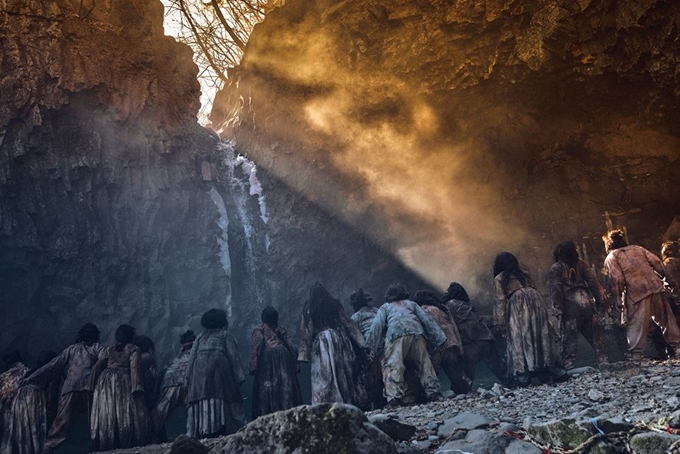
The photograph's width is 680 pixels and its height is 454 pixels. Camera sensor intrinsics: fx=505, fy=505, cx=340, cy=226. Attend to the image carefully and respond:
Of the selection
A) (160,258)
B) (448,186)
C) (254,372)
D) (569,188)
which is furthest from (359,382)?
(569,188)

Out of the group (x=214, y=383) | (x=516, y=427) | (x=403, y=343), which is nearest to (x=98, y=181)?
(x=214, y=383)

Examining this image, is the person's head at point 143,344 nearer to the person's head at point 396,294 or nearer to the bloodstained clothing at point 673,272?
the person's head at point 396,294

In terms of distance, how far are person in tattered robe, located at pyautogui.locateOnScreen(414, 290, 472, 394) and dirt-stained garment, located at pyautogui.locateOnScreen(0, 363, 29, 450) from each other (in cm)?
618

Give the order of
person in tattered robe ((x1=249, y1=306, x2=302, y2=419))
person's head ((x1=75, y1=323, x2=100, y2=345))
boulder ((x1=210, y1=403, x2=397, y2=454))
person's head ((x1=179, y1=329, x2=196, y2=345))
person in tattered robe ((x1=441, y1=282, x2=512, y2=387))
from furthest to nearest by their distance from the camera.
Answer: person's head ((x1=179, y1=329, x2=196, y2=345)) < person in tattered robe ((x1=441, y1=282, x2=512, y2=387)) < person's head ((x1=75, y1=323, x2=100, y2=345)) < person in tattered robe ((x1=249, y1=306, x2=302, y2=419)) < boulder ((x1=210, y1=403, x2=397, y2=454))

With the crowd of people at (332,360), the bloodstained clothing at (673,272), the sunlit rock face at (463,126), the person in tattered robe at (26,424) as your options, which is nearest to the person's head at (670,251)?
the bloodstained clothing at (673,272)

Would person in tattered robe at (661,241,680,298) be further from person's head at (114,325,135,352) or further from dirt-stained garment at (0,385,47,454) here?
dirt-stained garment at (0,385,47,454)

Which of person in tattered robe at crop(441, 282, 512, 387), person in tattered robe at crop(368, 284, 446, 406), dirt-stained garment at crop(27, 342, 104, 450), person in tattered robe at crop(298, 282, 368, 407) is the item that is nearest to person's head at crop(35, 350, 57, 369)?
dirt-stained garment at crop(27, 342, 104, 450)

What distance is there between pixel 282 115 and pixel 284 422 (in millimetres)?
12159

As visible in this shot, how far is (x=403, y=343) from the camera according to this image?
277 inches

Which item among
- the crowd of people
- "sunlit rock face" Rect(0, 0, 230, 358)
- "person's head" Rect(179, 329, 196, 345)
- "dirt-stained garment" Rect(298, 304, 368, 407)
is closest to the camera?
the crowd of people

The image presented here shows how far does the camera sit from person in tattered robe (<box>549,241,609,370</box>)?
7.31 m

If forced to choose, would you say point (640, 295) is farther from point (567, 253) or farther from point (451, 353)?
point (451, 353)

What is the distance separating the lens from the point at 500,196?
14461 mm

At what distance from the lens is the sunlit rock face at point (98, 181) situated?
10.1 m
